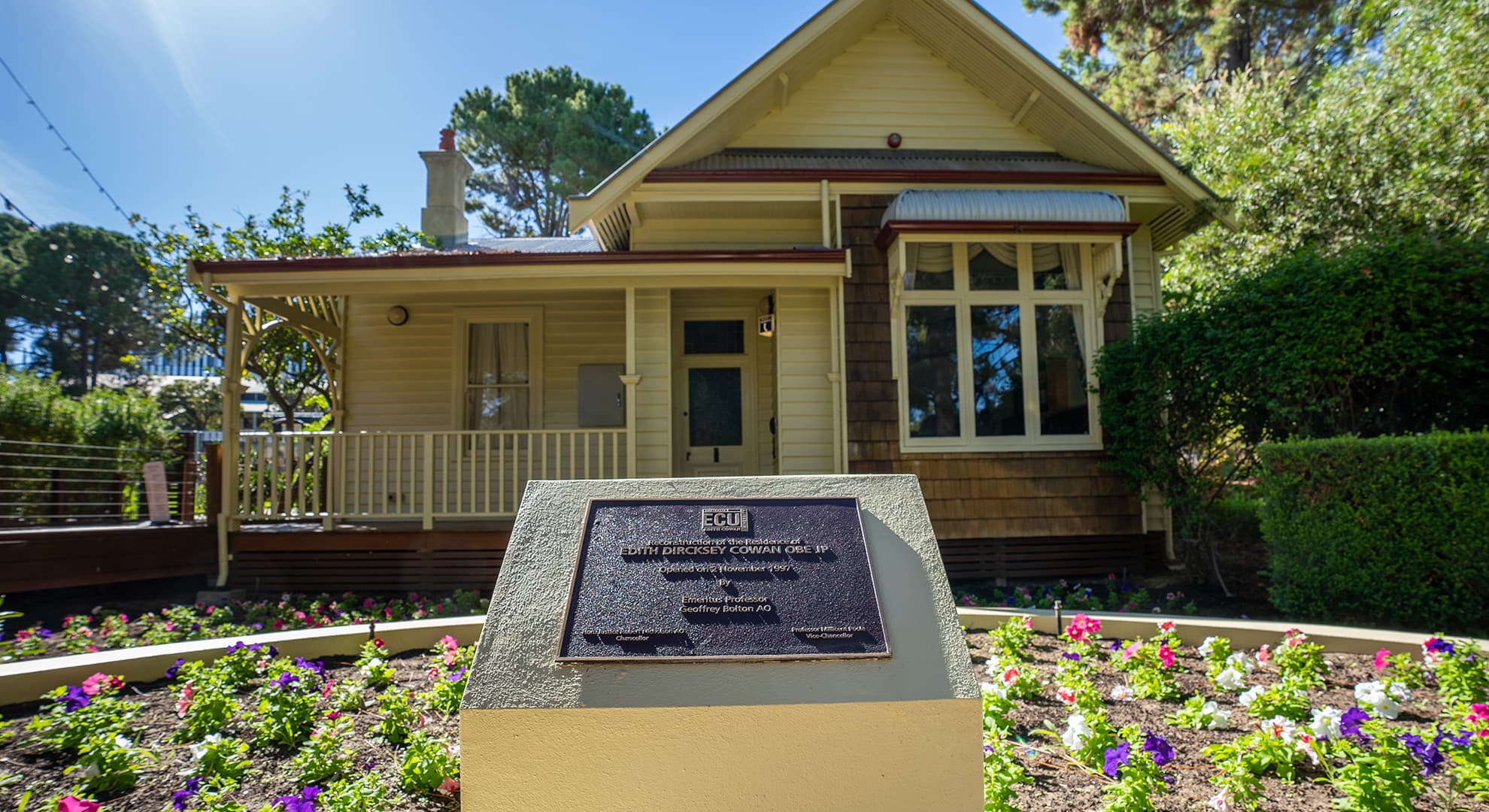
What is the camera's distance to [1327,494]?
543 cm

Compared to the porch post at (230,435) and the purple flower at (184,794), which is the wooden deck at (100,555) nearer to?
the porch post at (230,435)

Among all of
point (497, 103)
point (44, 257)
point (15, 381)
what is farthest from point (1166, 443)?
point (44, 257)

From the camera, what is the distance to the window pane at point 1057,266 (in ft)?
27.1

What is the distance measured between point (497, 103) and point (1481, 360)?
25.0m

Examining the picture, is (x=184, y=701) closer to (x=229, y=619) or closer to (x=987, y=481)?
(x=229, y=619)

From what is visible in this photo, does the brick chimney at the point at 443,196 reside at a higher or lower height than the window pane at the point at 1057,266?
higher

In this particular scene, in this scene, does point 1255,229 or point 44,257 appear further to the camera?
point 44,257

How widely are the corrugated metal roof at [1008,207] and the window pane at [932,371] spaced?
965mm

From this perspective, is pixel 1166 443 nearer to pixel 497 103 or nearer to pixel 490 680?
pixel 490 680

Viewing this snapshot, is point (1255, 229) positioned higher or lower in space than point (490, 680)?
higher

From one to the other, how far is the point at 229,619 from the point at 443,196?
763 centimetres

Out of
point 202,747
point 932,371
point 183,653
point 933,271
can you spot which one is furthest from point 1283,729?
point 933,271

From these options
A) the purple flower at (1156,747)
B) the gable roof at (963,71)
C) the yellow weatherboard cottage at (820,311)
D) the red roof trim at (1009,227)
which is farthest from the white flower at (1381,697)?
the gable roof at (963,71)

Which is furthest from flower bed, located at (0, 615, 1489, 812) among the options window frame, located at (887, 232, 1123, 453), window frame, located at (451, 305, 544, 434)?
window frame, located at (451, 305, 544, 434)
